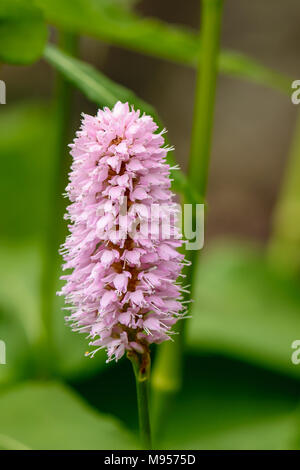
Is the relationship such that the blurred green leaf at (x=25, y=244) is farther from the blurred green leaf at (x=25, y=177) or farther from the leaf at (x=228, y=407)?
the leaf at (x=228, y=407)

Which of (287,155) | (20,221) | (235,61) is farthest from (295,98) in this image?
(287,155)

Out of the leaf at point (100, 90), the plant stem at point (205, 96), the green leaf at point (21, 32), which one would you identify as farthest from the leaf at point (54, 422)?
the green leaf at point (21, 32)

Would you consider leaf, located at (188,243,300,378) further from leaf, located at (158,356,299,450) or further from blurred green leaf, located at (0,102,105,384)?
blurred green leaf, located at (0,102,105,384)

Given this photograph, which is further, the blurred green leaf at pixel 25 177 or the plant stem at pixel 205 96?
the blurred green leaf at pixel 25 177

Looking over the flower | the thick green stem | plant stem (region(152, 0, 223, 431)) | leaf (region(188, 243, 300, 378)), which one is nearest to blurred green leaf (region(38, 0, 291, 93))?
plant stem (region(152, 0, 223, 431))

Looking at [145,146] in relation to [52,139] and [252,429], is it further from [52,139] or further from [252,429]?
[52,139]

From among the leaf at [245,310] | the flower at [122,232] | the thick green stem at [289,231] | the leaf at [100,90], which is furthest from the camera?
the thick green stem at [289,231]
